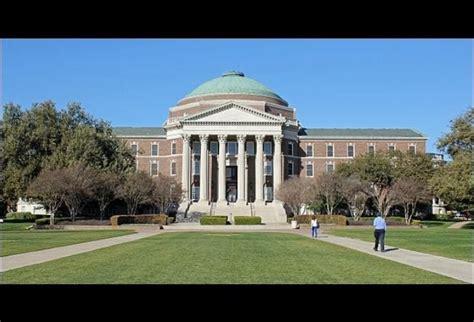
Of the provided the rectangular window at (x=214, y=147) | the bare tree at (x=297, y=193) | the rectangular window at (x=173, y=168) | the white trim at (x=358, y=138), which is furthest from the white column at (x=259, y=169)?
the rectangular window at (x=173, y=168)

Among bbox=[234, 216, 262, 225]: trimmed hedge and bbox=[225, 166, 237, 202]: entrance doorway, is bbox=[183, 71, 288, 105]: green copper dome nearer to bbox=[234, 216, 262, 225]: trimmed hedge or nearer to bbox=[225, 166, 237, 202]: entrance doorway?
bbox=[225, 166, 237, 202]: entrance doorway

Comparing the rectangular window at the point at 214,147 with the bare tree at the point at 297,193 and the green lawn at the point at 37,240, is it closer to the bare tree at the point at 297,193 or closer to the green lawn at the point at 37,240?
the bare tree at the point at 297,193

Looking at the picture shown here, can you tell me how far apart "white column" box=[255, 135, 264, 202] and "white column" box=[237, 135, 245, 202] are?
7.08 ft

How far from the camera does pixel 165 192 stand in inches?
2950

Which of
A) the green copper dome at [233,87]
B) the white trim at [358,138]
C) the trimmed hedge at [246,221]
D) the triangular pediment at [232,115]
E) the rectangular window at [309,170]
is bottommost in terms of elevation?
the trimmed hedge at [246,221]

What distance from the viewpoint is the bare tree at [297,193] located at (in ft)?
243

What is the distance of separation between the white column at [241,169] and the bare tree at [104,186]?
2803 centimetres

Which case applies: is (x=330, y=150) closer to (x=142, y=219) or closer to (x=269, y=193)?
(x=269, y=193)

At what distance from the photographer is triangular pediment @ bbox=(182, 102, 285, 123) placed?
94.1 meters

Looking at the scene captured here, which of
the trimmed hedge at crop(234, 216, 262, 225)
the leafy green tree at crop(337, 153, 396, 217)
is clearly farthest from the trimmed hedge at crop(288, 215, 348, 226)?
the leafy green tree at crop(337, 153, 396, 217)

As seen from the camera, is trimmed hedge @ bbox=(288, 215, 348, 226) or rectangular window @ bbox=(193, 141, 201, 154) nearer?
trimmed hedge @ bbox=(288, 215, 348, 226)
